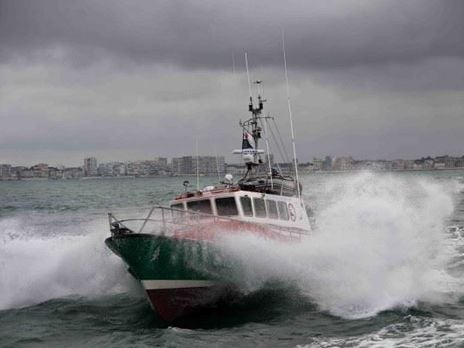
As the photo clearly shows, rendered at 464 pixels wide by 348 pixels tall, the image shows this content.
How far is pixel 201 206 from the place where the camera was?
15.2 m

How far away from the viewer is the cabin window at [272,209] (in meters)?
15.6

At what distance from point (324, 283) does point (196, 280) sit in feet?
11.2

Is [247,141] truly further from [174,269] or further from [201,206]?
[174,269]

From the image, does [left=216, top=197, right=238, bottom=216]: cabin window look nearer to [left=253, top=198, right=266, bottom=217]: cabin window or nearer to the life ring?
[left=253, top=198, right=266, bottom=217]: cabin window

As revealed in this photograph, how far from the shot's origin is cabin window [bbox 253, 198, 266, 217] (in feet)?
50.0

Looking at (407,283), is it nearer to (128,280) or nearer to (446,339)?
(446,339)

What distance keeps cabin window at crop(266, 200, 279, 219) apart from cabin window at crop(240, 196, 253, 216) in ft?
2.36

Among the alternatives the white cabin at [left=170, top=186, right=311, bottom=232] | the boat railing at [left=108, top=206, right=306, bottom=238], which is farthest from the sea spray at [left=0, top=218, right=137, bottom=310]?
the white cabin at [left=170, top=186, right=311, bottom=232]

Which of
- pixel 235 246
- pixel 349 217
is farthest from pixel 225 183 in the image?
pixel 349 217

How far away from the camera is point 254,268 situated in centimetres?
1405

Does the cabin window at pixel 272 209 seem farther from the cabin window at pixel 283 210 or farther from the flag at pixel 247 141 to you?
the flag at pixel 247 141

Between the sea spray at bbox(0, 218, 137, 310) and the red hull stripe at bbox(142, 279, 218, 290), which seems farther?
the sea spray at bbox(0, 218, 137, 310)

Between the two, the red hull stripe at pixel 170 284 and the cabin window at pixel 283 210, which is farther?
the cabin window at pixel 283 210

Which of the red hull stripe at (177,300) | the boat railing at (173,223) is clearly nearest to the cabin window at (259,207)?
the boat railing at (173,223)
